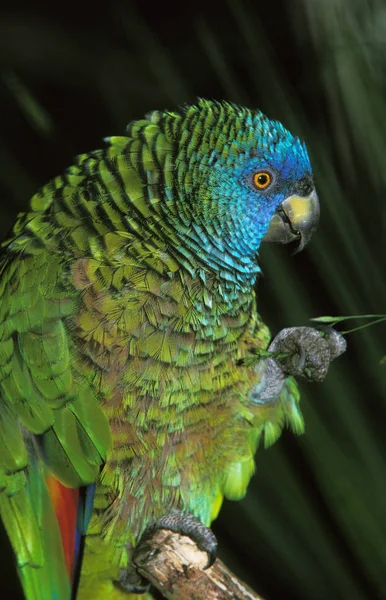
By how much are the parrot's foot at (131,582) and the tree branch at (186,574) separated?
11cm

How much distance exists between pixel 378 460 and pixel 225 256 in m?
0.33

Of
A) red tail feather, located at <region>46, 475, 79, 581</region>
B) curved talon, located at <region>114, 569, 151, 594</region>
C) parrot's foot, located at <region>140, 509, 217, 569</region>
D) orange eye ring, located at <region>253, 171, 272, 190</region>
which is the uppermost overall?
orange eye ring, located at <region>253, 171, 272, 190</region>

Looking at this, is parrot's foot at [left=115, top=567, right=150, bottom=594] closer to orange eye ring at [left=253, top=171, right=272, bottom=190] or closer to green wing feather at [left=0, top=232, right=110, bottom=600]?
green wing feather at [left=0, top=232, right=110, bottom=600]

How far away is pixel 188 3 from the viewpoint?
1.58 meters

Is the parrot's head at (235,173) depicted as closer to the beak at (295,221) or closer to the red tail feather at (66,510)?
the beak at (295,221)

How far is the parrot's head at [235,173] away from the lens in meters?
0.84

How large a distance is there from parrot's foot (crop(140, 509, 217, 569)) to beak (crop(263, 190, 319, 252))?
16.2 inches

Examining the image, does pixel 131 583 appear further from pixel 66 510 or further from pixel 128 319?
pixel 128 319

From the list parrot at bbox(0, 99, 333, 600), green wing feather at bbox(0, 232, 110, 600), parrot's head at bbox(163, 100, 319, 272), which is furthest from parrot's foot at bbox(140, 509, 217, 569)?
parrot's head at bbox(163, 100, 319, 272)

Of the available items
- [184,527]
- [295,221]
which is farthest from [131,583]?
[295,221]

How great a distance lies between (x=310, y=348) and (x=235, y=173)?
0.26 meters

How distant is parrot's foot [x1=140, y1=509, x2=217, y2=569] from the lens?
0.88 metres

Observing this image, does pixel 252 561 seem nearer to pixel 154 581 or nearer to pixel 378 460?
pixel 154 581

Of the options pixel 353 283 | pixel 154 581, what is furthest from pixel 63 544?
pixel 353 283
